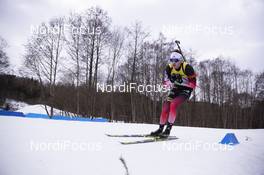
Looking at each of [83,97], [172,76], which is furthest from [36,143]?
[83,97]

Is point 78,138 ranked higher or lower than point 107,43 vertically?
lower

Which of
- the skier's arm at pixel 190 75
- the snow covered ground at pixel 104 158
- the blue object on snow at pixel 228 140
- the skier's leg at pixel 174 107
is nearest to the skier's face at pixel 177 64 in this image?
the skier's arm at pixel 190 75

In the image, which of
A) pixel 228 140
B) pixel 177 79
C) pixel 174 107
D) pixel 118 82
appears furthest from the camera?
pixel 118 82

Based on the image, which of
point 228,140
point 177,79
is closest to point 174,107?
point 177,79

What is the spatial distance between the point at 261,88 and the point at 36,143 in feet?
108

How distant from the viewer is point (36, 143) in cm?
239

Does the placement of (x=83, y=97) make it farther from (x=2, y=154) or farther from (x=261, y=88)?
(x=261, y=88)

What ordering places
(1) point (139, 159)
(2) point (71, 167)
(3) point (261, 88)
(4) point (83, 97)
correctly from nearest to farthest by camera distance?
(2) point (71, 167), (1) point (139, 159), (4) point (83, 97), (3) point (261, 88)

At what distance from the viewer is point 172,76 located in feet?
13.9

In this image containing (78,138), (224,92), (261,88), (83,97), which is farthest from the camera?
(224,92)

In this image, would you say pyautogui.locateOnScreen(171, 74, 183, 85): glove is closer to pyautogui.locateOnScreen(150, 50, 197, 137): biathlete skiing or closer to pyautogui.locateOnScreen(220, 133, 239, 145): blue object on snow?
pyautogui.locateOnScreen(150, 50, 197, 137): biathlete skiing

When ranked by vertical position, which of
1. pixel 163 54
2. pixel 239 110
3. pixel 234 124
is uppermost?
pixel 163 54

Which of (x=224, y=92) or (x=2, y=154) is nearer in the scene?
(x=2, y=154)

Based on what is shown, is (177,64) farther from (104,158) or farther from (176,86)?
(104,158)
